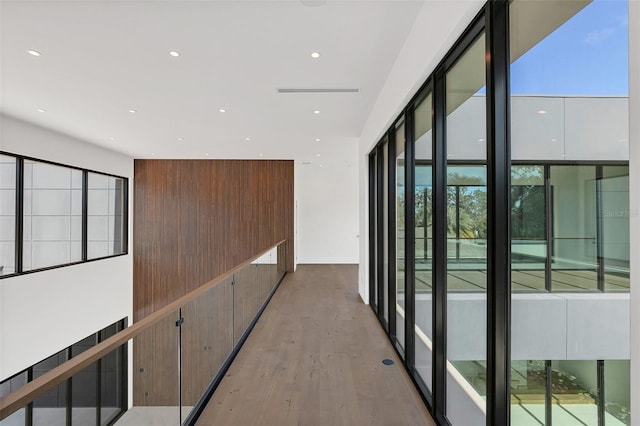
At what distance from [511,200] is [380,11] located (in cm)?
189

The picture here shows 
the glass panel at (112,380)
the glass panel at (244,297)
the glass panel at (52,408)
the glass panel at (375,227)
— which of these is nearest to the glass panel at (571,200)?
the glass panel at (112,380)

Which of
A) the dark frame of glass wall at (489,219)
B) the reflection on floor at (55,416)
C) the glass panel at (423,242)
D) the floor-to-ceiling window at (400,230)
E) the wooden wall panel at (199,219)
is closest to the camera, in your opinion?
the reflection on floor at (55,416)

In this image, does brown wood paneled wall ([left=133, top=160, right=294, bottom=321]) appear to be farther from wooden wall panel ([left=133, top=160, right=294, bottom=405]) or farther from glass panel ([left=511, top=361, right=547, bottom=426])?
glass panel ([left=511, top=361, right=547, bottom=426])

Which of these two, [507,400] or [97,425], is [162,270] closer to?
[97,425]

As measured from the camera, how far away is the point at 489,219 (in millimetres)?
1653

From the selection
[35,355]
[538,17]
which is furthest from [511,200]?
[35,355]

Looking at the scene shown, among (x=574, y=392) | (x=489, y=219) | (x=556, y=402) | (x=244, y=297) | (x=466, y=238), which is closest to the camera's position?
(x=574, y=392)

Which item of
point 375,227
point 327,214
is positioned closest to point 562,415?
point 375,227

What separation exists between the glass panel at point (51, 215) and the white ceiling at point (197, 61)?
1.58 metres

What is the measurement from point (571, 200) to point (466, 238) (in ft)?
2.98

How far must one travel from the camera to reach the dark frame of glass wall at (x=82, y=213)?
5.85 meters

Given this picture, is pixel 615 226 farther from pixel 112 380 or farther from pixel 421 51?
pixel 112 380

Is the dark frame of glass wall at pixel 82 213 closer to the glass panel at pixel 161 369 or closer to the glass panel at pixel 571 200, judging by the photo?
the glass panel at pixel 161 369

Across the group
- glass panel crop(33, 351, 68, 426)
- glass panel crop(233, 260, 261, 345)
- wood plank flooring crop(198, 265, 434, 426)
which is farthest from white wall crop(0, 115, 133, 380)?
glass panel crop(33, 351, 68, 426)
